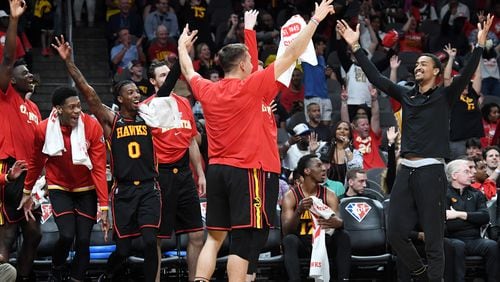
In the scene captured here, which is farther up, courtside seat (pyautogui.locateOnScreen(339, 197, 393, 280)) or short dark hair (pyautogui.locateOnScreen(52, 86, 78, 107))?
short dark hair (pyautogui.locateOnScreen(52, 86, 78, 107))

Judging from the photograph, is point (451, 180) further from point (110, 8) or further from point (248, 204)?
point (110, 8)

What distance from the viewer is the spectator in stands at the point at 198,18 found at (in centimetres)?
1861

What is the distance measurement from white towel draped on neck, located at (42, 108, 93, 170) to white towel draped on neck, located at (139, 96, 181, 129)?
Result: 0.68m

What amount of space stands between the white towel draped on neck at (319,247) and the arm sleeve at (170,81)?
220 centimetres

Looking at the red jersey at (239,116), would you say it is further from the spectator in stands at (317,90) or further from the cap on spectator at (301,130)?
the spectator in stands at (317,90)

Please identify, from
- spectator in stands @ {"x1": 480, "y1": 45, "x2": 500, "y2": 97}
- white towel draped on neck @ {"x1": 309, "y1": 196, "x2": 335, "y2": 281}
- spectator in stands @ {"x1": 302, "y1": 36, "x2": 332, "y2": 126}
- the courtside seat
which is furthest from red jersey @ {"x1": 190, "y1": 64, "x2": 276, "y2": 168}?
spectator in stands @ {"x1": 480, "y1": 45, "x2": 500, "y2": 97}

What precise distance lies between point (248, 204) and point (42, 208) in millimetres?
4173

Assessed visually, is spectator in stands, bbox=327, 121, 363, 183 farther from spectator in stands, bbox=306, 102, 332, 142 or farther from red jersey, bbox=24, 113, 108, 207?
red jersey, bbox=24, 113, 108, 207

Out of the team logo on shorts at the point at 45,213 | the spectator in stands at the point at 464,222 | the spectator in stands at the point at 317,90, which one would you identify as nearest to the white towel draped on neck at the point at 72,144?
the team logo on shorts at the point at 45,213

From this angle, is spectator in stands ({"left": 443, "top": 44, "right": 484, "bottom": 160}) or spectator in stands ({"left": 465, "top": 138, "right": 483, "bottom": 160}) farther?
spectator in stands ({"left": 443, "top": 44, "right": 484, "bottom": 160})

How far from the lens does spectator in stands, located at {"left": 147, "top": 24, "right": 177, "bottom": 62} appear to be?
17.7 m

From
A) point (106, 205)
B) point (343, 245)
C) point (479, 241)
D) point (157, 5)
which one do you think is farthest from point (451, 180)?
point (157, 5)

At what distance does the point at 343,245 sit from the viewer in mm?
11688

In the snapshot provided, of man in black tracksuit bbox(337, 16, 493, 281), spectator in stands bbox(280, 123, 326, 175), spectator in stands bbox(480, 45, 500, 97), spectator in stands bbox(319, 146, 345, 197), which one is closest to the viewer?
man in black tracksuit bbox(337, 16, 493, 281)
